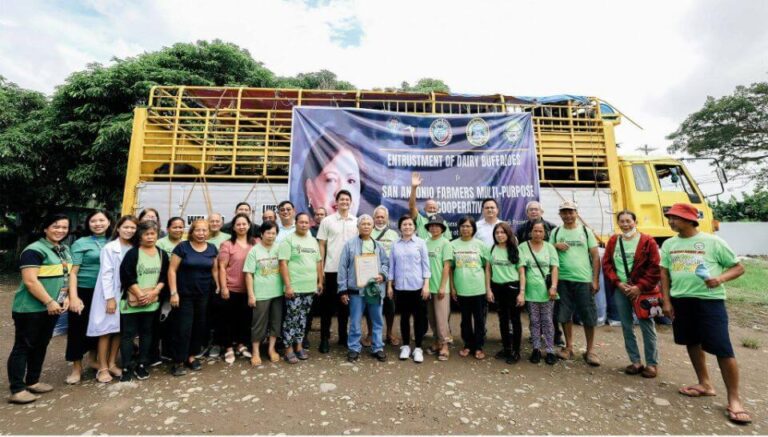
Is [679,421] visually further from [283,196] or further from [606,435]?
[283,196]

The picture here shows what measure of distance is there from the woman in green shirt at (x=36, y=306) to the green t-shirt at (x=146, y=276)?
0.45 m

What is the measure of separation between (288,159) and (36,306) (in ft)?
10.6

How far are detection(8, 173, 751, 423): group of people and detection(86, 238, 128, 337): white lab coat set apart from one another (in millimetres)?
10

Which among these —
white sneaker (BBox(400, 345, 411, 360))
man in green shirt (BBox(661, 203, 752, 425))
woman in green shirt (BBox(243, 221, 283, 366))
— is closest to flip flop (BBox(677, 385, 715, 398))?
man in green shirt (BBox(661, 203, 752, 425))

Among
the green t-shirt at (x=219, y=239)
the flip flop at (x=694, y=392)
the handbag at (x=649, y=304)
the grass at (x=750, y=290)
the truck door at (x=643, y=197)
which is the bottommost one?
the flip flop at (x=694, y=392)

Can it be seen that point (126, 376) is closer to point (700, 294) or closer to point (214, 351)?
point (214, 351)

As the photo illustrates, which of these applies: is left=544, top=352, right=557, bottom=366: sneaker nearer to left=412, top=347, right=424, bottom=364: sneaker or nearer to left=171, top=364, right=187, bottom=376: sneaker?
left=412, top=347, right=424, bottom=364: sneaker

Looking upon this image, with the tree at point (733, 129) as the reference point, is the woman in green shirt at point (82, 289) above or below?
below

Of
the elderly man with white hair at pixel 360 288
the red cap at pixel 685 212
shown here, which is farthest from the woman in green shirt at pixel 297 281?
the red cap at pixel 685 212

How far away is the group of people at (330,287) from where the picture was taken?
2730 millimetres

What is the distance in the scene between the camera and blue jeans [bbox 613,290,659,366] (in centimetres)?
314

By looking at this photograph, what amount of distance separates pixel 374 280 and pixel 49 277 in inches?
107

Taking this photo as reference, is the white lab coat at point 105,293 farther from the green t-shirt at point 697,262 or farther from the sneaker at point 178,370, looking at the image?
the green t-shirt at point 697,262

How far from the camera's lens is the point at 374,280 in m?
3.36
